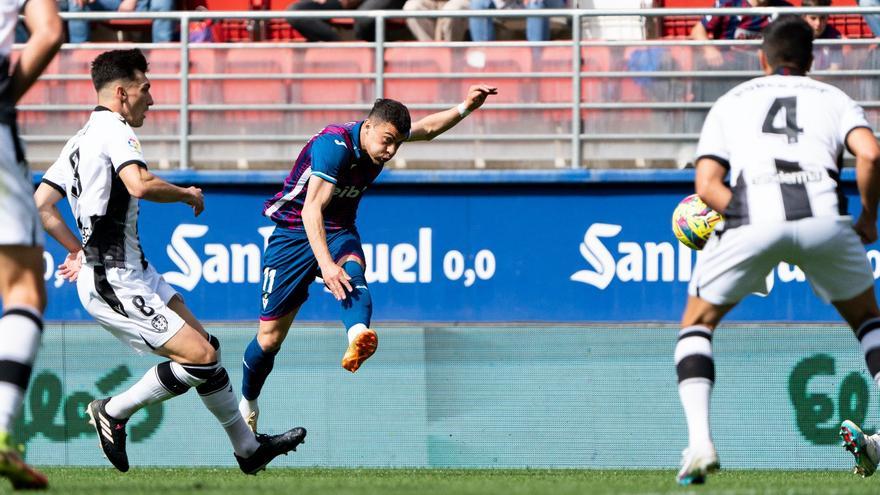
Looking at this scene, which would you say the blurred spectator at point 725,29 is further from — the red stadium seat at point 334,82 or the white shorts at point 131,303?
the white shorts at point 131,303

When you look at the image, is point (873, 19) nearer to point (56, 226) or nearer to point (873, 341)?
point (873, 341)

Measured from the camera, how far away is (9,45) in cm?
566

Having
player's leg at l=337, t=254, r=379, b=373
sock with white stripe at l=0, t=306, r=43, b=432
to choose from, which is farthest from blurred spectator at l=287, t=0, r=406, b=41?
sock with white stripe at l=0, t=306, r=43, b=432

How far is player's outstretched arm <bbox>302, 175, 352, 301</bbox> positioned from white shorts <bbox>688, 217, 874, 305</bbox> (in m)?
2.24

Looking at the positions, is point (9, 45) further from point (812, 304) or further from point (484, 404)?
point (812, 304)

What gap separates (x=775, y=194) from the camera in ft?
19.9

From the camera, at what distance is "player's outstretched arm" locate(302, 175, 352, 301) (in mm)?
7754

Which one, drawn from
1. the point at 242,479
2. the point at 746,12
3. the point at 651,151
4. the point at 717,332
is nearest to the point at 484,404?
the point at 717,332

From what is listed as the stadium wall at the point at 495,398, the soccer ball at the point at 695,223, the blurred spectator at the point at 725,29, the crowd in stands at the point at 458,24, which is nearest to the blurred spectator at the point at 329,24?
the crowd in stands at the point at 458,24

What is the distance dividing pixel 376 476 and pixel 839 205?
11.0ft

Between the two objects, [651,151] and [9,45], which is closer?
[9,45]

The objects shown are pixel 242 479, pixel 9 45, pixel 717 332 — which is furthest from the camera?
pixel 717 332

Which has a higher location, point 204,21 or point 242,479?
point 204,21

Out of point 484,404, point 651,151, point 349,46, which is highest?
point 349,46
